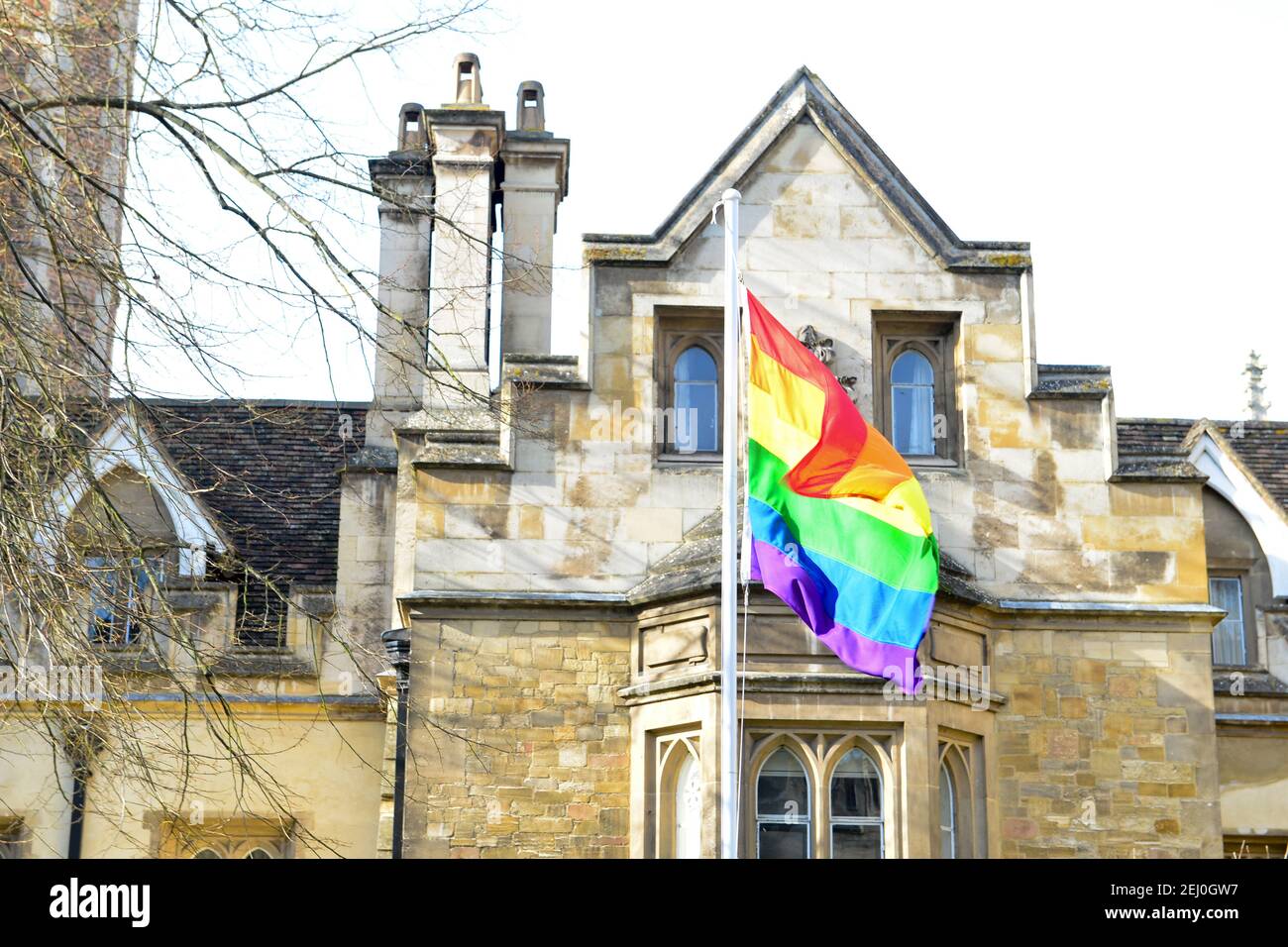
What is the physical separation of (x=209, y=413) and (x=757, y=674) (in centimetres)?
948

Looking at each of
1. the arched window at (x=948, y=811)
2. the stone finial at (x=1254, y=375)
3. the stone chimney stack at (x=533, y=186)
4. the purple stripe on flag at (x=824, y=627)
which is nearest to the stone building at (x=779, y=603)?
the arched window at (x=948, y=811)

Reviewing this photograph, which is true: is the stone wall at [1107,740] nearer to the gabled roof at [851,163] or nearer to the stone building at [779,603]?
the stone building at [779,603]

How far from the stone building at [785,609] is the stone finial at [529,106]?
362 cm

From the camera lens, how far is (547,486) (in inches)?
567

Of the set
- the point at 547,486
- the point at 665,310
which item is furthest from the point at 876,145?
the point at 547,486

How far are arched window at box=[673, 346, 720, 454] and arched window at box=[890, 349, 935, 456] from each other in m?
1.29

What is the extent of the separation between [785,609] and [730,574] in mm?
1644

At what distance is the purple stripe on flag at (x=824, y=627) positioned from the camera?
12.4 meters

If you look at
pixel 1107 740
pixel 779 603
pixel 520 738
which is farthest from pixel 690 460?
pixel 1107 740

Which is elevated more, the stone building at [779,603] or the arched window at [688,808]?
the stone building at [779,603]

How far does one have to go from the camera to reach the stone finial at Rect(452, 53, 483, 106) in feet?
58.2

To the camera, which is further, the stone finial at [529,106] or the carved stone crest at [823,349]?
the stone finial at [529,106]
